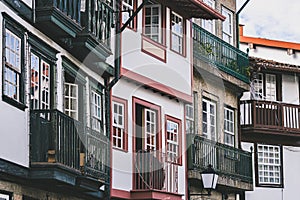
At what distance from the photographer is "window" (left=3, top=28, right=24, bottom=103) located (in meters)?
18.9

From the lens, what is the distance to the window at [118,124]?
26.3 metres

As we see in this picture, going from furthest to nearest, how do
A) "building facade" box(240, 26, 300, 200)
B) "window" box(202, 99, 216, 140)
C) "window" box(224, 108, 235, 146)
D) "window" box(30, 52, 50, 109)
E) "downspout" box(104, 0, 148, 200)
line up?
"building facade" box(240, 26, 300, 200)
"window" box(224, 108, 235, 146)
"window" box(202, 99, 216, 140)
"downspout" box(104, 0, 148, 200)
"window" box(30, 52, 50, 109)

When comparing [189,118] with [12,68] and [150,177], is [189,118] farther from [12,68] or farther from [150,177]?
[12,68]

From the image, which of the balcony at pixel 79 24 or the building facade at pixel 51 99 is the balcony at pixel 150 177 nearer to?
the building facade at pixel 51 99

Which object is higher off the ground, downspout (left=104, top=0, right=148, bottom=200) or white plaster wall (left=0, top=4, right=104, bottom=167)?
downspout (left=104, top=0, right=148, bottom=200)

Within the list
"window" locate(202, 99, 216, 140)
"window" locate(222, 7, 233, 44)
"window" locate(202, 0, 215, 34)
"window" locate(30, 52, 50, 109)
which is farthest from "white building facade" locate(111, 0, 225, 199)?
"window" locate(30, 52, 50, 109)

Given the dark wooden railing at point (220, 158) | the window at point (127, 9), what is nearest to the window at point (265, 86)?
the dark wooden railing at point (220, 158)

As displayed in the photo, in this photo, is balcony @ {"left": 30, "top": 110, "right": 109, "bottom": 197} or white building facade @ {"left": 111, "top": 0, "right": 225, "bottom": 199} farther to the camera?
white building facade @ {"left": 111, "top": 0, "right": 225, "bottom": 199}

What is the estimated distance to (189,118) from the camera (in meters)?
31.0

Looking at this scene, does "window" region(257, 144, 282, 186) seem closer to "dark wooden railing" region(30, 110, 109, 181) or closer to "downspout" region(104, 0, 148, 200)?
"downspout" region(104, 0, 148, 200)

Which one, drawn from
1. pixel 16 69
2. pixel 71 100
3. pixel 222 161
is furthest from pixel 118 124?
pixel 16 69

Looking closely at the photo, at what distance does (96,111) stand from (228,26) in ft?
36.9

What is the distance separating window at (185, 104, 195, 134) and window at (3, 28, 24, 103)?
11.6 m

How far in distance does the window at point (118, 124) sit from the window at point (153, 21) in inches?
121
